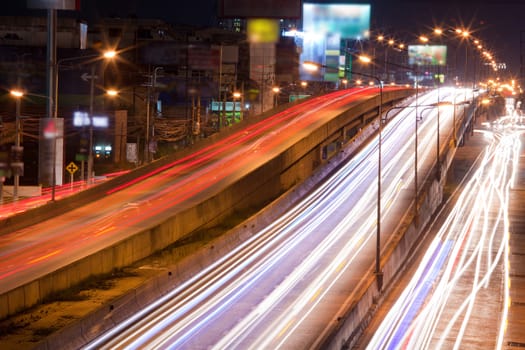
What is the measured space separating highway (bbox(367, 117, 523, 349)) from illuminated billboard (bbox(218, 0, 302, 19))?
23740 mm

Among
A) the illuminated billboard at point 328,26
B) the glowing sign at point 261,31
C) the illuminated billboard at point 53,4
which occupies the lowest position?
the illuminated billboard at point 53,4

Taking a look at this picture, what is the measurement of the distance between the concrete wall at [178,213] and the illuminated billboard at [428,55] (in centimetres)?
10957

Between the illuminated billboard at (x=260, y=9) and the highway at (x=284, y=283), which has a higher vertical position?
the illuminated billboard at (x=260, y=9)

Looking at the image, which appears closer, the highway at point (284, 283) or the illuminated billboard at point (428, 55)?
the highway at point (284, 283)

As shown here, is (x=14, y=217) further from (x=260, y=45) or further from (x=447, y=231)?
(x=260, y=45)

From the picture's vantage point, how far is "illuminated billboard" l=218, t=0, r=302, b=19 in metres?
86.4

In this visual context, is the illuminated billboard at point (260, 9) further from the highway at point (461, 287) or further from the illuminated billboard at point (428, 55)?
the illuminated billboard at point (428, 55)

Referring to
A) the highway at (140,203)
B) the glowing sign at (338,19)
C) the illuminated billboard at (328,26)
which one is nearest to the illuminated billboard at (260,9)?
the highway at (140,203)

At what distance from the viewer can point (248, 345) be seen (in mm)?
28781

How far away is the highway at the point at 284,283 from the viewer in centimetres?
2975

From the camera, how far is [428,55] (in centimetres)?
18875

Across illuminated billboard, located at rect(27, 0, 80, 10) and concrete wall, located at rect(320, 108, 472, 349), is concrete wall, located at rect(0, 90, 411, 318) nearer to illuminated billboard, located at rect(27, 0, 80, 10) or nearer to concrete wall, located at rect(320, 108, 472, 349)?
concrete wall, located at rect(320, 108, 472, 349)

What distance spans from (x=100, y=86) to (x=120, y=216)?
5490 cm

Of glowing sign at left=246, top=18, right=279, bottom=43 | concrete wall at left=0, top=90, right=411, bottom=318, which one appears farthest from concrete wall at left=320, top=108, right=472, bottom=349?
glowing sign at left=246, top=18, right=279, bottom=43
